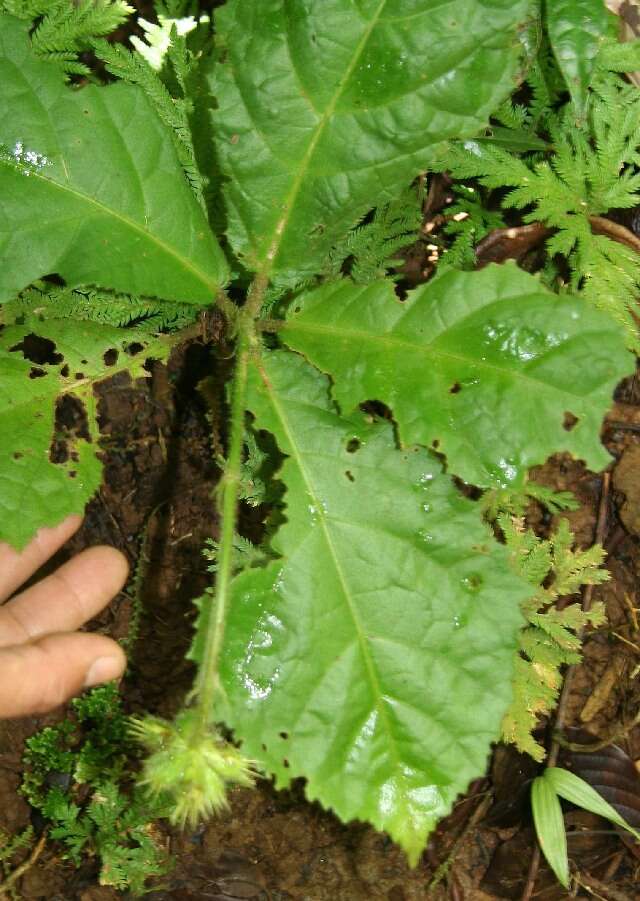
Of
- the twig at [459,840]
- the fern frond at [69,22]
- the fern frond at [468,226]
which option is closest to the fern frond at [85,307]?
→ the fern frond at [69,22]

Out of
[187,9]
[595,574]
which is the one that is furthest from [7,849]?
[187,9]

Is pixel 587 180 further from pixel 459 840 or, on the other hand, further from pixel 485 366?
pixel 459 840

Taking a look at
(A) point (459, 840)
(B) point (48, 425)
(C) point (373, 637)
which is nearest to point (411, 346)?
(C) point (373, 637)

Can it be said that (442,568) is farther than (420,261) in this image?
No

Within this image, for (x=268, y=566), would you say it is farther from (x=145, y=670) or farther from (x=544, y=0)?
(x=544, y=0)

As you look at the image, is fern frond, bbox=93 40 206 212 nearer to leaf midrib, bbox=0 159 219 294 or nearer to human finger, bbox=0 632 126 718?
leaf midrib, bbox=0 159 219 294

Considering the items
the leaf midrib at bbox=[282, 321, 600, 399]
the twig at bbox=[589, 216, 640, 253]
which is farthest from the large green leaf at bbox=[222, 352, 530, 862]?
the twig at bbox=[589, 216, 640, 253]
